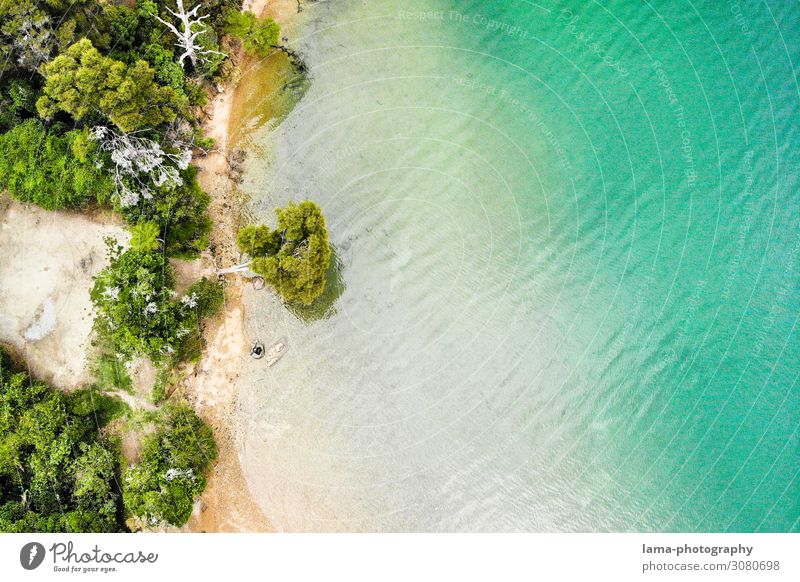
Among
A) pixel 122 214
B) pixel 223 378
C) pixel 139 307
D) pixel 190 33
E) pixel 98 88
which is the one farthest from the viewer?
pixel 223 378

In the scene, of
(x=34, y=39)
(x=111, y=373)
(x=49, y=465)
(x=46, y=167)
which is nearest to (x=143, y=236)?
(x=46, y=167)

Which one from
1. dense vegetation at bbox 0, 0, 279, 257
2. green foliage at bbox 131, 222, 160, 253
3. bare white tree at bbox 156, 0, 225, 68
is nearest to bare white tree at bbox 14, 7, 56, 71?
dense vegetation at bbox 0, 0, 279, 257

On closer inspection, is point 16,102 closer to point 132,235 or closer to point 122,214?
point 122,214

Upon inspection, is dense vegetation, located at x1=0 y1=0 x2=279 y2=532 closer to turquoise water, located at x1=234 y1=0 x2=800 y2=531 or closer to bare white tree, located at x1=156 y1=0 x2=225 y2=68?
bare white tree, located at x1=156 y1=0 x2=225 y2=68
